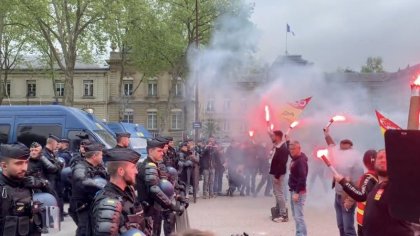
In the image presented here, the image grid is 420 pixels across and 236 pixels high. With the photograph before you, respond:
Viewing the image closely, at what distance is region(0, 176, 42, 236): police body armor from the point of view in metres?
4.91

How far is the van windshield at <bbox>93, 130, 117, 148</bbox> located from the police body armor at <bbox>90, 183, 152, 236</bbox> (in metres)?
10.8

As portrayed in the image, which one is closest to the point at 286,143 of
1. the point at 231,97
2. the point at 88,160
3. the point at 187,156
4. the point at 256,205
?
the point at 256,205

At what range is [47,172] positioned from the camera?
902cm

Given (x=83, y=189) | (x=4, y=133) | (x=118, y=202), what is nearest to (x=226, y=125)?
(x=4, y=133)

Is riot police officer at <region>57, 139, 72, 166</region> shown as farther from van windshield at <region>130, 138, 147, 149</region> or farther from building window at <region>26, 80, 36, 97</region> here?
building window at <region>26, 80, 36, 97</region>

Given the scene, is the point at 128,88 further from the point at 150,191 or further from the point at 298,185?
the point at 150,191

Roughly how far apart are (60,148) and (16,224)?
7.80m

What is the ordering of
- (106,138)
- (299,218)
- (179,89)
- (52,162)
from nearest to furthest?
(299,218)
(52,162)
(106,138)
(179,89)

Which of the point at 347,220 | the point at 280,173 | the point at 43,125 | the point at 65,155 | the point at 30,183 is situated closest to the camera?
the point at 30,183

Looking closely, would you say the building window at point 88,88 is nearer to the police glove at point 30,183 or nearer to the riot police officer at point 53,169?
the riot police officer at point 53,169

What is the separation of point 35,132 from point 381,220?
1226cm

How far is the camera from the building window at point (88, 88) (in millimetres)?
64363

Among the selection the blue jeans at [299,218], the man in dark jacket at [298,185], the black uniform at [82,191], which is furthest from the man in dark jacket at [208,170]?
the black uniform at [82,191]

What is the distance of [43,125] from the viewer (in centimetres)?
1501
